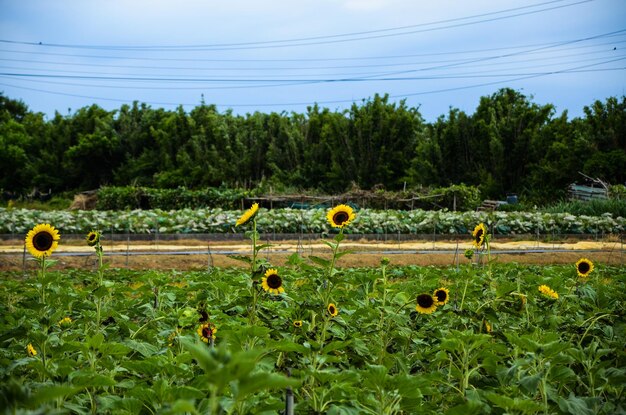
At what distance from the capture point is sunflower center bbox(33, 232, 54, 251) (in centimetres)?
350

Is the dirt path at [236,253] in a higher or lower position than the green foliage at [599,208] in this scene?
lower

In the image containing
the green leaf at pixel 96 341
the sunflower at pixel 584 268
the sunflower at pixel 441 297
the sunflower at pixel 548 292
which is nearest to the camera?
the green leaf at pixel 96 341

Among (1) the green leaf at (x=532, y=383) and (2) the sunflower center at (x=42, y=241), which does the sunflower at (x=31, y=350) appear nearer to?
(2) the sunflower center at (x=42, y=241)

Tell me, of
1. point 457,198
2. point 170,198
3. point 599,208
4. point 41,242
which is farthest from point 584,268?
point 170,198

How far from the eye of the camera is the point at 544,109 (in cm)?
2855

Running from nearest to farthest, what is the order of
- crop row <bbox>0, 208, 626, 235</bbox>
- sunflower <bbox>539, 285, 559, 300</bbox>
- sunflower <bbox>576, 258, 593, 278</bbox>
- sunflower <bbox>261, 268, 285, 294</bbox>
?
sunflower <bbox>261, 268, 285, 294</bbox>
sunflower <bbox>539, 285, 559, 300</bbox>
sunflower <bbox>576, 258, 593, 278</bbox>
crop row <bbox>0, 208, 626, 235</bbox>

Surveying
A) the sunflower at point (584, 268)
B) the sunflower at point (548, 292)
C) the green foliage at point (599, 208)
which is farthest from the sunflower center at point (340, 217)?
the green foliage at point (599, 208)

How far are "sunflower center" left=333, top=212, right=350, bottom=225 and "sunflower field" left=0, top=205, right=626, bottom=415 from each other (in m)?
0.01

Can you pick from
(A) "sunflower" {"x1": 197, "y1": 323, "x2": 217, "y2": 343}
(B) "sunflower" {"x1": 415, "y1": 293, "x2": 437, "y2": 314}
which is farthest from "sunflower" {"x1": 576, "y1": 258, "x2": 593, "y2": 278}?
(A) "sunflower" {"x1": 197, "y1": 323, "x2": 217, "y2": 343}

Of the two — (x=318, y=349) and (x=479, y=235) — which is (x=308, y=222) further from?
(x=318, y=349)

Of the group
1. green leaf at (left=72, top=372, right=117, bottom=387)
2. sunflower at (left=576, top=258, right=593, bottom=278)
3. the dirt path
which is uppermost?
sunflower at (left=576, top=258, right=593, bottom=278)

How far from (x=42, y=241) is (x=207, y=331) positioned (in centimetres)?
130

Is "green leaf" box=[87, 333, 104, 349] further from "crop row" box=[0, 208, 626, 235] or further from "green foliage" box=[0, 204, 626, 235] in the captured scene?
"crop row" box=[0, 208, 626, 235]

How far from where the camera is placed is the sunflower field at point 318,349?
2.18 metres
